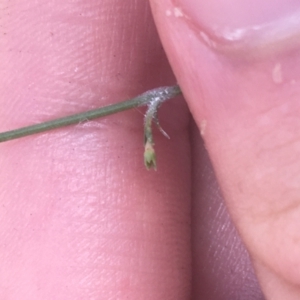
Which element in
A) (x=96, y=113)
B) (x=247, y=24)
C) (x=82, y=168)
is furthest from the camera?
(x=82, y=168)

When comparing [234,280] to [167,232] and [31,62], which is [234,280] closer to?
[167,232]

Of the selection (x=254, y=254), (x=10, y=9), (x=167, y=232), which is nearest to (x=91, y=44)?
(x=10, y=9)

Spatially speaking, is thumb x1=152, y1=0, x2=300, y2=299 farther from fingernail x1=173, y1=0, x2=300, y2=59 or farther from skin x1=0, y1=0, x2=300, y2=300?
skin x1=0, y1=0, x2=300, y2=300

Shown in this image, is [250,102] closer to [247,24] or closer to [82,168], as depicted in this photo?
[247,24]

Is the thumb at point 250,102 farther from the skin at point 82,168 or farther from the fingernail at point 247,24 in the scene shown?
the skin at point 82,168

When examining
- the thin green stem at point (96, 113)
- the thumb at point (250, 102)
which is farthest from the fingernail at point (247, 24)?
the thin green stem at point (96, 113)

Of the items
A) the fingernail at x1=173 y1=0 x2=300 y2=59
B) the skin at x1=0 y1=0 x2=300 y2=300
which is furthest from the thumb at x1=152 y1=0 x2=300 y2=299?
the skin at x1=0 y1=0 x2=300 y2=300

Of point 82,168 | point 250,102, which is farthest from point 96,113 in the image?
point 250,102
